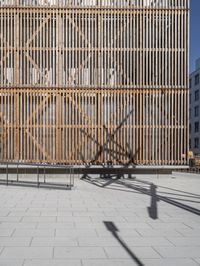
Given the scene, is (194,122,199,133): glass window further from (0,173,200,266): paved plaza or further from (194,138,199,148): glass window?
(0,173,200,266): paved plaza

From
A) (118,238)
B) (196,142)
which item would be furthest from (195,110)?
(118,238)

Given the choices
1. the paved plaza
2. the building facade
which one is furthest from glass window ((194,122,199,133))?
the paved plaza

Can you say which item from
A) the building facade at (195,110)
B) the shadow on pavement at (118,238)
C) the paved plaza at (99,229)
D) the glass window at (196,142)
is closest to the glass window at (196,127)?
the building facade at (195,110)

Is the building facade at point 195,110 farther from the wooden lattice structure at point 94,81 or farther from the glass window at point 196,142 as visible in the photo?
the wooden lattice structure at point 94,81

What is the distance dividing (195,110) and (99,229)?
53.2 meters

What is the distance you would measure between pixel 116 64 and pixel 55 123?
5741 millimetres

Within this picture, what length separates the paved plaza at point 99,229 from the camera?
6.03m

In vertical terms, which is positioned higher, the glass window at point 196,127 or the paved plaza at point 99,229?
the glass window at point 196,127

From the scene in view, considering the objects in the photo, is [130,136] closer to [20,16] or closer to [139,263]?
[20,16]

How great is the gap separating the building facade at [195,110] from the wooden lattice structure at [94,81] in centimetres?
3329

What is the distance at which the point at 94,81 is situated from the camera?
25.0m

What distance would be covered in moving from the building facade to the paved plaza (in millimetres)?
45269

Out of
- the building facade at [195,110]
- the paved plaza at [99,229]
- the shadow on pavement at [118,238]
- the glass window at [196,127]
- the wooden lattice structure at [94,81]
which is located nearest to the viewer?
the shadow on pavement at [118,238]

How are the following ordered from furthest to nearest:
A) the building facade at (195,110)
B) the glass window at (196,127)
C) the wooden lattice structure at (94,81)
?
the glass window at (196,127) < the building facade at (195,110) < the wooden lattice structure at (94,81)
